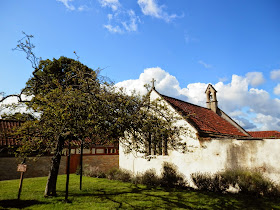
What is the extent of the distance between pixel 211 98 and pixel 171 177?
13253mm

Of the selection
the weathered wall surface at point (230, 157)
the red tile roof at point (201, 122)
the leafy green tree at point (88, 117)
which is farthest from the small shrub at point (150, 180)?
the leafy green tree at point (88, 117)

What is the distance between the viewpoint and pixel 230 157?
461 inches

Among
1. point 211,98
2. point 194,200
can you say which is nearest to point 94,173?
point 194,200

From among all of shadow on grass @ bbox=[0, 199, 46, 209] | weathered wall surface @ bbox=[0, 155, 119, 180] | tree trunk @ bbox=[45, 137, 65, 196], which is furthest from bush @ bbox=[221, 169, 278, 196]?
weathered wall surface @ bbox=[0, 155, 119, 180]

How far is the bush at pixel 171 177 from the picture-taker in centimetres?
1353

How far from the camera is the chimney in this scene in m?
23.0

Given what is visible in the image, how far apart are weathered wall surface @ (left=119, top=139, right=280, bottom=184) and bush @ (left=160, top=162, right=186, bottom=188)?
0.38m

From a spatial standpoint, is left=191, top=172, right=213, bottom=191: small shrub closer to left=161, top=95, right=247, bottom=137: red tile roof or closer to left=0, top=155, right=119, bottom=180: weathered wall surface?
left=161, top=95, right=247, bottom=137: red tile roof

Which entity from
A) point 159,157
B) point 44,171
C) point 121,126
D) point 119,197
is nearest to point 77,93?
point 121,126

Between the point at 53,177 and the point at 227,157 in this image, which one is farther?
the point at 227,157

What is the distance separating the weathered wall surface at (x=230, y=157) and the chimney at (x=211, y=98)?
1121cm

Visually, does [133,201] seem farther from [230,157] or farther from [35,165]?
[35,165]

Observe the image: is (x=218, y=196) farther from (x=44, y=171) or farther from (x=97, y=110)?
(x=44, y=171)

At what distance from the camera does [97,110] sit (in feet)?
26.9
